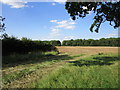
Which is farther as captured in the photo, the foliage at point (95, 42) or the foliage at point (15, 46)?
the foliage at point (95, 42)

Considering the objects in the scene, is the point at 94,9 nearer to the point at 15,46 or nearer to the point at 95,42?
the point at 15,46

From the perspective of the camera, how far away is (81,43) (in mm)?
57031

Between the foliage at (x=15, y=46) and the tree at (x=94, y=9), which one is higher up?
the tree at (x=94, y=9)

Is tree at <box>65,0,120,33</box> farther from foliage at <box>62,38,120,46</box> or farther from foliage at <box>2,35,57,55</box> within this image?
foliage at <box>62,38,120,46</box>

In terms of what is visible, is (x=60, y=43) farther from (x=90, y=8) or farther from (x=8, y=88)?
(x=8, y=88)

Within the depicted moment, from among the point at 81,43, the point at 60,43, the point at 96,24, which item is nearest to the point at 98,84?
the point at 96,24

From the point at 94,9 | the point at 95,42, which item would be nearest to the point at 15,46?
the point at 94,9

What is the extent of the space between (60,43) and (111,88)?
193 ft

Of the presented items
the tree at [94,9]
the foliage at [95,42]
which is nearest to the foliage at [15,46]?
the tree at [94,9]

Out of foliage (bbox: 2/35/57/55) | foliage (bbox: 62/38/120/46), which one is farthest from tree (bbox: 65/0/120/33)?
foliage (bbox: 62/38/120/46)

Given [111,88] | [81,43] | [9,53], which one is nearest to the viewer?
[111,88]

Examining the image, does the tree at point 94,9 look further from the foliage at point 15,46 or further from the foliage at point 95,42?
the foliage at point 95,42

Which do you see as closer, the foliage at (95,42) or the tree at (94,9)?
the tree at (94,9)

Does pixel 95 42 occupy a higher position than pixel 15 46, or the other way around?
pixel 95 42
